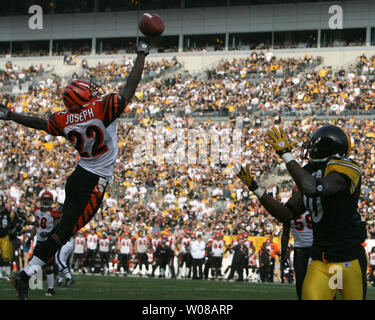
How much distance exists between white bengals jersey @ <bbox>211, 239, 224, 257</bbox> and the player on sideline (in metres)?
14.8

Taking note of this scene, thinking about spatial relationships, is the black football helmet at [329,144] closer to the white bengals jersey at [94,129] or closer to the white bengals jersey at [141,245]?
the white bengals jersey at [94,129]

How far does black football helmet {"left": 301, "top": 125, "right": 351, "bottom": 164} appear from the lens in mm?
5445

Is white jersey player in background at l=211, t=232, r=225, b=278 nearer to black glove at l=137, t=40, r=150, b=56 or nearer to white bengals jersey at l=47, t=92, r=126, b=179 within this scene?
white bengals jersey at l=47, t=92, r=126, b=179

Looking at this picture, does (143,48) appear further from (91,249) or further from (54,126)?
(91,249)

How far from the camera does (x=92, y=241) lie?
23219 millimetres

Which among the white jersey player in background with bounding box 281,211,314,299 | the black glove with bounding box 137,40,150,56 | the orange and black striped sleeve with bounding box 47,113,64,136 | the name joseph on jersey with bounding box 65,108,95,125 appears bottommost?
the white jersey player in background with bounding box 281,211,314,299

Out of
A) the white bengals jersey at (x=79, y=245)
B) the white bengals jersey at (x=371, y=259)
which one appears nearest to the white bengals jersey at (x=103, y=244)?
the white bengals jersey at (x=79, y=245)

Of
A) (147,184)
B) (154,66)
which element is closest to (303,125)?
(147,184)

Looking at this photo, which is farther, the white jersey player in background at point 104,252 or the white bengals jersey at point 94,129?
the white jersey player in background at point 104,252

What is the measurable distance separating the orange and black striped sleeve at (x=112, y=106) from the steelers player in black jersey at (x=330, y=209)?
1.90 m

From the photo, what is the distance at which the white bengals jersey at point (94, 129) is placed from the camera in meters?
7.07

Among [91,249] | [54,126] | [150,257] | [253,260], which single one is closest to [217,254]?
[253,260]

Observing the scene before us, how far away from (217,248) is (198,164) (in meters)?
6.11

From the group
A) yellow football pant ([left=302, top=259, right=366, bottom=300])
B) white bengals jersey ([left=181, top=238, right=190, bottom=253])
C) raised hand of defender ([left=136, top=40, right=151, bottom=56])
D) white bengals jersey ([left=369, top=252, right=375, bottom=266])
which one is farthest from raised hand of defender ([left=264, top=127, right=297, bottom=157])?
white bengals jersey ([left=181, top=238, right=190, bottom=253])
